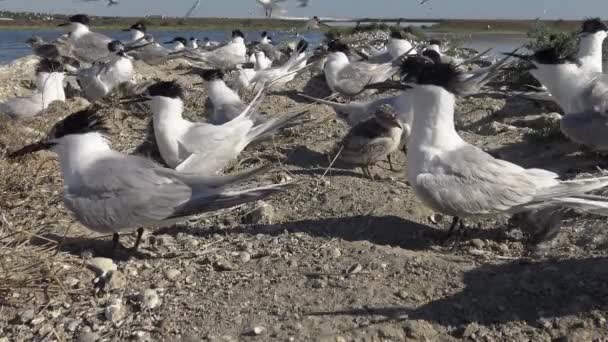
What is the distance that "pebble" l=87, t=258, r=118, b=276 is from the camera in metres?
3.47

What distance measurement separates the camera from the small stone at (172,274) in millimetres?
3454

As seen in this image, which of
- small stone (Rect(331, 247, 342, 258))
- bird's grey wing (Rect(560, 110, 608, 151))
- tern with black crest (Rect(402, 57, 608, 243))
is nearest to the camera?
small stone (Rect(331, 247, 342, 258))

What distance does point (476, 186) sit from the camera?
3.76m

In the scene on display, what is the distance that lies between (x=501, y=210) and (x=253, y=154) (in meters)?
2.67

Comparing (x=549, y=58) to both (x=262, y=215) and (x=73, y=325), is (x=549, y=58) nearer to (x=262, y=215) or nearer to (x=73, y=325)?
(x=262, y=215)

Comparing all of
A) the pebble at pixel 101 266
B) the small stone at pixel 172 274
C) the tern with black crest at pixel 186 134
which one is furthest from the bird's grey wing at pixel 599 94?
the pebble at pixel 101 266

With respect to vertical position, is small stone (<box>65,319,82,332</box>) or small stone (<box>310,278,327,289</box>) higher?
small stone (<box>310,278,327,289</box>)

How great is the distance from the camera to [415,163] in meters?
4.01

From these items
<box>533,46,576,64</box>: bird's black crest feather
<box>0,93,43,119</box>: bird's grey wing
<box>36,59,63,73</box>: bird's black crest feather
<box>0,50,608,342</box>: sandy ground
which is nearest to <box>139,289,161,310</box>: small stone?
<box>0,50,608,342</box>: sandy ground

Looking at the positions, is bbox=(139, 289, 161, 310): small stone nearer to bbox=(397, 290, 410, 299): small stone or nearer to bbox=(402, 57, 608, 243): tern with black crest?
bbox=(397, 290, 410, 299): small stone

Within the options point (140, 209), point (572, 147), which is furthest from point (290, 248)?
point (572, 147)

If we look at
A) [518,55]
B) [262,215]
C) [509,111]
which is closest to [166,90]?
[262,215]

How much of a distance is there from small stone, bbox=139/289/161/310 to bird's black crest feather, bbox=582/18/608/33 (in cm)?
576

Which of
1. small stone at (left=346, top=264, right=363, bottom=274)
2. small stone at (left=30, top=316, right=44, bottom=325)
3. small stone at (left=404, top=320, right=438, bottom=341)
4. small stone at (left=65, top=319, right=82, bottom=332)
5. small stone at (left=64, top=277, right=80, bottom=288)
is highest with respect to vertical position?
small stone at (left=404, top=320, right=438, bottom=341)
